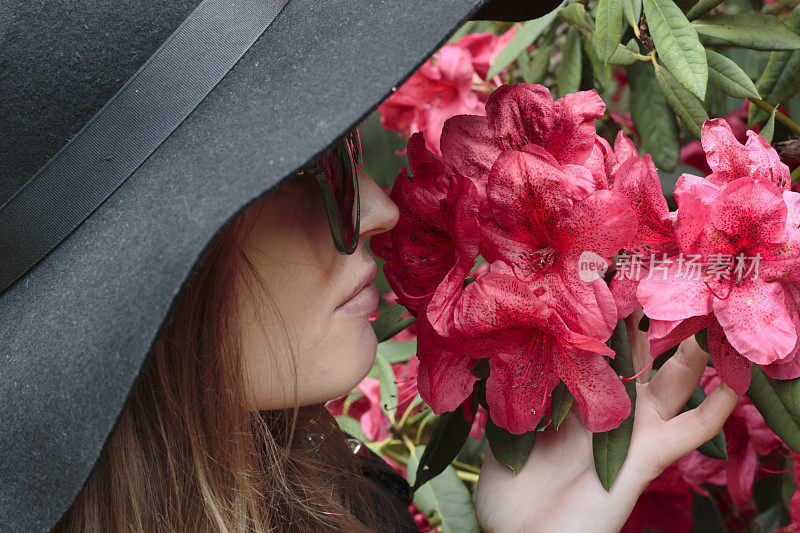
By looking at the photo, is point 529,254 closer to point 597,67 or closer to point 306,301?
point 306,301

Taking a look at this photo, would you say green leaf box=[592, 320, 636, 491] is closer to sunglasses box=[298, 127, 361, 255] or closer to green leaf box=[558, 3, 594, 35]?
sunglasses box=[298, 127, 361, 255]

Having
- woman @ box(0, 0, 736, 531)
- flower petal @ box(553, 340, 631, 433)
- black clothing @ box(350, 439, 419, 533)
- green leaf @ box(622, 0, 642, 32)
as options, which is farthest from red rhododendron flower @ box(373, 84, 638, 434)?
black clothing @ box(350, 439, 419, 533)

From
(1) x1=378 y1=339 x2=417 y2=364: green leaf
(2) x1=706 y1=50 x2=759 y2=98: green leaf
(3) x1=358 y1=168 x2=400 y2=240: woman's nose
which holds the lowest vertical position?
(1) x1=378 y1=339 x2=417 y2=364: green leaf

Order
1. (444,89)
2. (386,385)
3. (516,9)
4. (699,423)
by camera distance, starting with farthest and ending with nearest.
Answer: (444,89) → (386,385) → (516,9) → (699,423)

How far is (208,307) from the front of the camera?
700 mm

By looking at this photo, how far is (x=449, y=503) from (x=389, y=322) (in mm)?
326

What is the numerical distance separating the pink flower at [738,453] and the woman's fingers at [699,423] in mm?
163

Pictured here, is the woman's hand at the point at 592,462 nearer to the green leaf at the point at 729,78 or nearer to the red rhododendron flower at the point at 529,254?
the red rhododendron flower at the point at 529,254

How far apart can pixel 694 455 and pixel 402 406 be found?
507 mm

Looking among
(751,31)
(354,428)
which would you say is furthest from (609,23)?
(354,428)

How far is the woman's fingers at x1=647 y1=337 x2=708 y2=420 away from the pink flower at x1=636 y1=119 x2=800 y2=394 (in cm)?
9

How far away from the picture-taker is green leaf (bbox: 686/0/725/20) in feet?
2.80

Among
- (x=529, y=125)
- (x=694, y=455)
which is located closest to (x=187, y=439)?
(x=529, y=125)

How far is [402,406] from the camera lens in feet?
4.42
